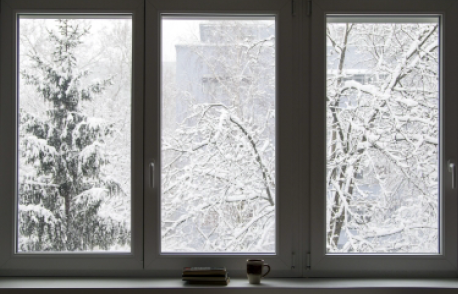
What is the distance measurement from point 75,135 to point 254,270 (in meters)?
1.10

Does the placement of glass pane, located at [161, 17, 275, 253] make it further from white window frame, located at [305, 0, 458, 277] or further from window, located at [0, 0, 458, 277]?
white window frame, located at [305, 0, 458, 277]

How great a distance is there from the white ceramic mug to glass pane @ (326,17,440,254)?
1.28 feet

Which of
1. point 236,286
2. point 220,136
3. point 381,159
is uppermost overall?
point 220,136

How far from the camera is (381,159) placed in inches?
94.1

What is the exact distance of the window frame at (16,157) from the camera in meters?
2.36

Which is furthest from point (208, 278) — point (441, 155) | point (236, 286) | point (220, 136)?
point (441, 155)

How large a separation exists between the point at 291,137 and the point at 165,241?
31.9 inches

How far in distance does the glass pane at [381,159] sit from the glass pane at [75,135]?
40.7 inches

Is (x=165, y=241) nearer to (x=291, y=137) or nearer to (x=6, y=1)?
(x=291, y=137)

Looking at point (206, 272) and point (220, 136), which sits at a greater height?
point (220, 136)

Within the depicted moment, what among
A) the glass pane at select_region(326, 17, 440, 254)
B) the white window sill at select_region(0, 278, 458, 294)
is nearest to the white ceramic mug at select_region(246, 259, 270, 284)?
the white window sill at select_region(0, 278, 458, 294)

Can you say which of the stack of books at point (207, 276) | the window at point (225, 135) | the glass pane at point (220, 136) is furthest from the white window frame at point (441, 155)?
the stack of books at point (207, 276)

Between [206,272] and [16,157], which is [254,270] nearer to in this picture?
[206,272]

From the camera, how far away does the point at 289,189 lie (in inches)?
93.0
